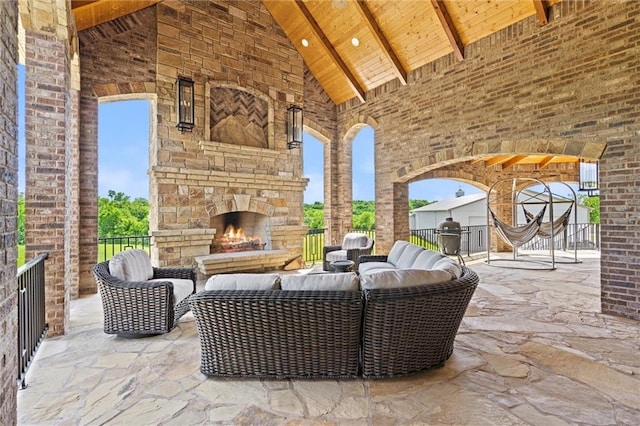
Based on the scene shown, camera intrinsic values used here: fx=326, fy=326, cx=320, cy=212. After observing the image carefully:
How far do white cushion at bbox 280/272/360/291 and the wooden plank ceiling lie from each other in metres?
4.39

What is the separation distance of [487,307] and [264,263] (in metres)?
3.70

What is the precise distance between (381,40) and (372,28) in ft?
0.89

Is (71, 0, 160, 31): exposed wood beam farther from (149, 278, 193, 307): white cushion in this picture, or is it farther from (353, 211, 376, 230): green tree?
(353, 211, 376, 230): green tree

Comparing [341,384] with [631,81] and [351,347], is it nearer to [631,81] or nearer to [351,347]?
[351,347]

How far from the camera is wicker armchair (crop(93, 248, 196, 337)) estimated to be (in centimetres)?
293

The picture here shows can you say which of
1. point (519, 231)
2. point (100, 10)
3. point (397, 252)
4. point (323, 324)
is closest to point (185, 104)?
point (100, 10)

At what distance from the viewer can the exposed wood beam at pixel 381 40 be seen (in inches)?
218

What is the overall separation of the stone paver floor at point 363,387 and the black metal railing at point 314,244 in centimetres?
448

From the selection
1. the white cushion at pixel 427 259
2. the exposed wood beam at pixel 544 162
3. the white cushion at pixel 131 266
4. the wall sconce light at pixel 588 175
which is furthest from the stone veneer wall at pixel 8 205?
the exposed wood beam at pixel 544 162

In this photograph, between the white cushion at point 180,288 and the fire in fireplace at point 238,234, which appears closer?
the white cushion at point 180,288

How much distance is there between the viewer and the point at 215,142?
5.68m

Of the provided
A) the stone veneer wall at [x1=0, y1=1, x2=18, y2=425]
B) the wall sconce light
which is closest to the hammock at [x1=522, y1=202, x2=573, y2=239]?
the wall sconce light

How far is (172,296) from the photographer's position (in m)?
3.04

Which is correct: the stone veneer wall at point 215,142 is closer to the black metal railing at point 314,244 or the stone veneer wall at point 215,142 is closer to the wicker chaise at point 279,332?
the black metal railing at point 314,244
